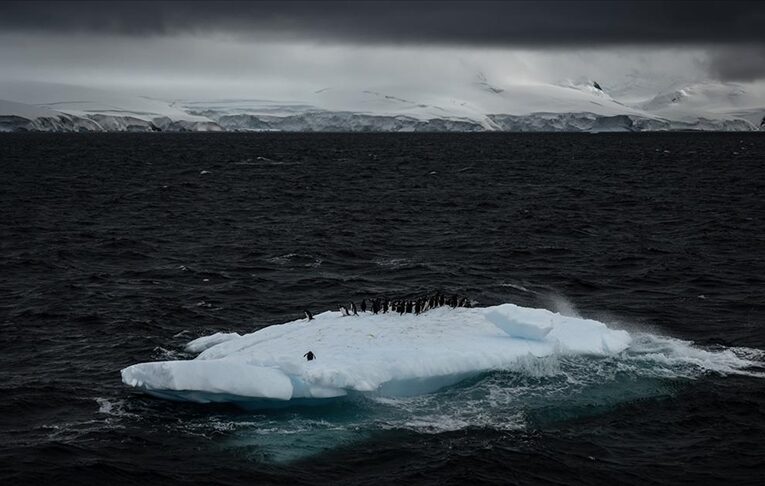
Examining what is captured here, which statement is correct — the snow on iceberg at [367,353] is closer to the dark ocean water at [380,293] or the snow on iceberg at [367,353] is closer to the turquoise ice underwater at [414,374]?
the turquoise ice underwater at [414,374]

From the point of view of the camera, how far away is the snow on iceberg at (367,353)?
70.4 ft

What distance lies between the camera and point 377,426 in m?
20.8

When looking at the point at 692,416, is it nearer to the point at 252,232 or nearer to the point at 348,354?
the point at 348,354

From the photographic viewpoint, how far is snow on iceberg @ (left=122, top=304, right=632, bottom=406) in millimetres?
21469

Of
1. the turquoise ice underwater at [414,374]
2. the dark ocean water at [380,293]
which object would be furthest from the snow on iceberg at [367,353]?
the dark ocean water at [380,293]

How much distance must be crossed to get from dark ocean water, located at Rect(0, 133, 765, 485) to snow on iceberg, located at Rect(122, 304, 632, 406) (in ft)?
1.84

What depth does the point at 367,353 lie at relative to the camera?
23.1 meters

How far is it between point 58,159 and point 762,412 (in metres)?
106

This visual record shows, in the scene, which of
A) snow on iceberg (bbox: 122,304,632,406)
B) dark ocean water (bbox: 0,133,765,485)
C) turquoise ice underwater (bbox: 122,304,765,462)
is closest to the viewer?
dark ocean water (bbox: 0,133,765,485)

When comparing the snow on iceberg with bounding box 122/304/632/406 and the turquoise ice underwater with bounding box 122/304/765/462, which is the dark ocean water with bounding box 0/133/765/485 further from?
the snow on iceberg with bounding box 122/304/632/406

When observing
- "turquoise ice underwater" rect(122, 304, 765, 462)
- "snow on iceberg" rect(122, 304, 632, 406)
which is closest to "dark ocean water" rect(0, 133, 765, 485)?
"turquoise ice underwater" rect(122, 304, 765, 462)

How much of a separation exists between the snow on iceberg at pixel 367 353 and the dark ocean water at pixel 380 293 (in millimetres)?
562

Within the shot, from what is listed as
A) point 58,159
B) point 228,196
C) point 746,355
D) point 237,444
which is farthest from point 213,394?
point 58,159

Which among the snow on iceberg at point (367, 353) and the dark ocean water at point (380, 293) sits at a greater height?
the snow on iceberg at point (367, 353)
